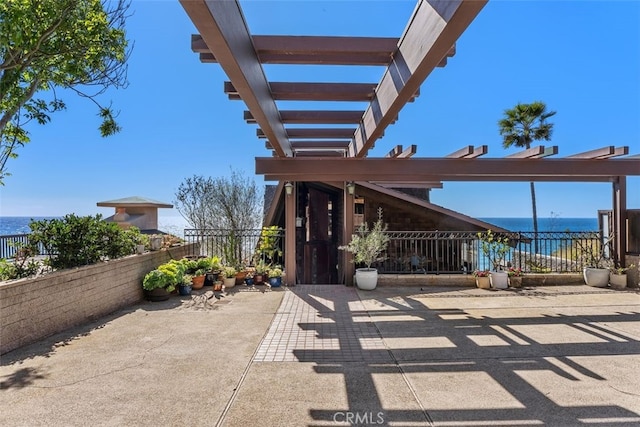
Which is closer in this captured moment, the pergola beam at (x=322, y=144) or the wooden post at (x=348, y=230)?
the pergola beam at (x=322, y=144)

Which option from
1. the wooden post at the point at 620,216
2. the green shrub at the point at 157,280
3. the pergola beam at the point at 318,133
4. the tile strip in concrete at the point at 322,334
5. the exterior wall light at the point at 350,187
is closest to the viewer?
the tile strip in concrete at the point at 322,334

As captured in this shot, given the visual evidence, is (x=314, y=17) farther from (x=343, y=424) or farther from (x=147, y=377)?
(x=147, y=377)

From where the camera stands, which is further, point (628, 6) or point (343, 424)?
point (628, 6)

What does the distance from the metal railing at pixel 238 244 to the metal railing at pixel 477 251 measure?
3.06 metres

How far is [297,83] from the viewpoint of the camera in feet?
12.8

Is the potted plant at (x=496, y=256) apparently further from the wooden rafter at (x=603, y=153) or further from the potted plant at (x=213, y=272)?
the potted plant at (x=213, y=272)

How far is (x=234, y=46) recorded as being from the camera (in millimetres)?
2330

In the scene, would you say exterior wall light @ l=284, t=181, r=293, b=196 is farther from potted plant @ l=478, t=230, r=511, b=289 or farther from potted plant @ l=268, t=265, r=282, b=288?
potted plant @ l=478, t=230, r=511, b=289

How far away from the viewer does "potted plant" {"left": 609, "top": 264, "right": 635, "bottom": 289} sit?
7285mm

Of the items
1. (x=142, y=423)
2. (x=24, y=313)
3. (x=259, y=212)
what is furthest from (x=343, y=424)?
(x=259, y=212)

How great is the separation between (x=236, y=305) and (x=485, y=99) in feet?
42.9

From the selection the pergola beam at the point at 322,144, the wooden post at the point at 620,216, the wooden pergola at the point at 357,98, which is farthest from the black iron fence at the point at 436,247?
the pergola beam at the point at 322,144

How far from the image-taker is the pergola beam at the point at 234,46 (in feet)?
6.03

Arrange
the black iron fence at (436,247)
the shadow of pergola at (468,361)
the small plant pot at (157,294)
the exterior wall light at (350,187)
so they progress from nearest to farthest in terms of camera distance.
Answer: the shadow of pergola at (468,361)
the small plant pot at (157,294)
the exterior wall light at (350,187)
the black iron fence at (436,247)
